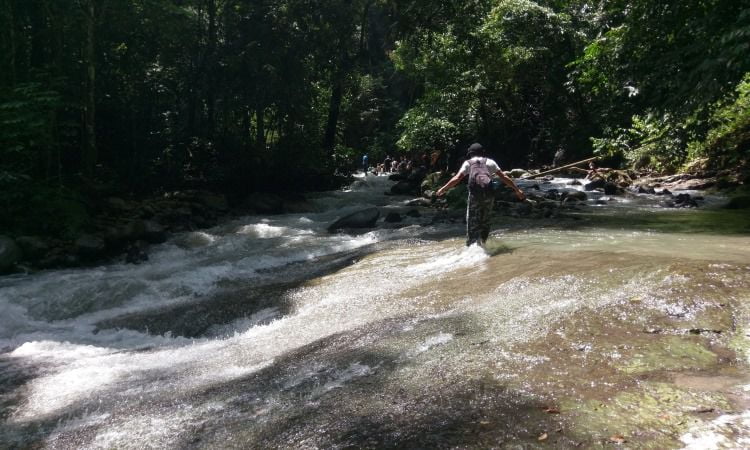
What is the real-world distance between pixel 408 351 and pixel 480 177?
4.51 m

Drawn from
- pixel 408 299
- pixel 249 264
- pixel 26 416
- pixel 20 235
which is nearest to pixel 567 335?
pixel 408 299

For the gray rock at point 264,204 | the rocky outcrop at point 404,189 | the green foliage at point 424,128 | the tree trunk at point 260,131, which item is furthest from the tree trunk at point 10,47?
the green foliage at point 424,128

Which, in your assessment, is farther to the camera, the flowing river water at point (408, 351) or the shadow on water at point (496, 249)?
the shadow on water at point (496, 249)

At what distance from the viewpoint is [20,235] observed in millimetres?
11688

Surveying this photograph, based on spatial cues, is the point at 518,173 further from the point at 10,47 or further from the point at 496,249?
the point at 10,47

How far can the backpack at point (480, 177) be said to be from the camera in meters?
8.63

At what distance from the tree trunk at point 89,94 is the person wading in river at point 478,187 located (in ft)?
36.3

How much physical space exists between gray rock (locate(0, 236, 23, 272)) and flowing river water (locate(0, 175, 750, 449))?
4.13 ft

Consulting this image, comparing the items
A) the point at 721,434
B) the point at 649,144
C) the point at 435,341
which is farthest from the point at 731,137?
the point at 721,434

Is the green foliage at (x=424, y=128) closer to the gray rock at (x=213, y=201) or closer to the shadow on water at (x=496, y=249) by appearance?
the gray rock at (x=213, y=201)

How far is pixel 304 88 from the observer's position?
20109 mm

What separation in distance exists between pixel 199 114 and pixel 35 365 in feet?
50.5

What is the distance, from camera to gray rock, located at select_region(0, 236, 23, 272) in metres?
10.3

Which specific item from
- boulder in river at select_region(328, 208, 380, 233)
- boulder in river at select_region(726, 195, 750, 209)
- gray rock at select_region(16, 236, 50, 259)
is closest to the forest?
gray rock at select_region(16, 236, 50, 259)
